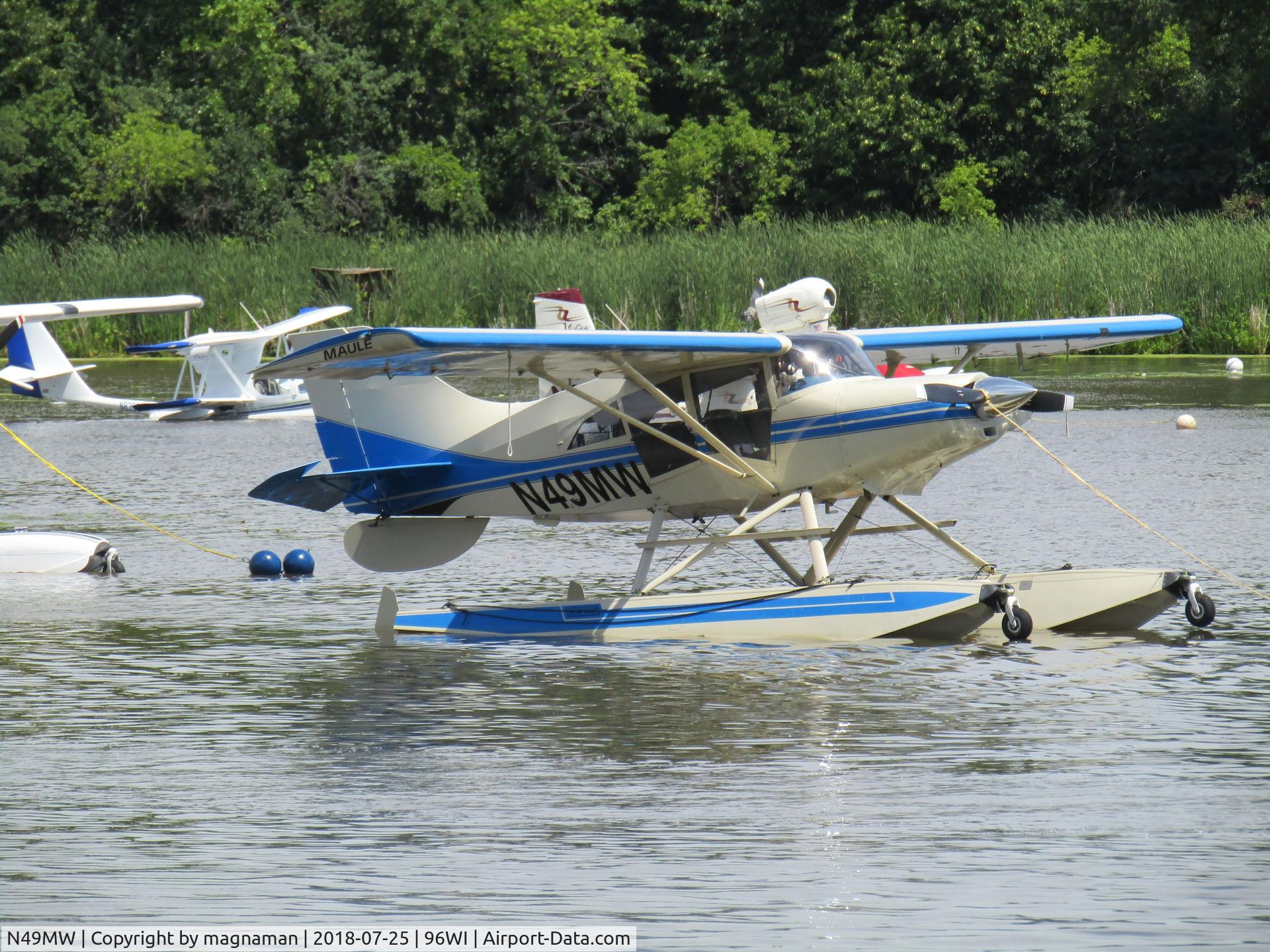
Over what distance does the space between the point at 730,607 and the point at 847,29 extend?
39413 millimetres

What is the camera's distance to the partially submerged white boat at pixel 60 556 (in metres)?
12.8

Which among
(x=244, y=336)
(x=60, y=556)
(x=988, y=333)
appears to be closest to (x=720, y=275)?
(x=244, y=336)

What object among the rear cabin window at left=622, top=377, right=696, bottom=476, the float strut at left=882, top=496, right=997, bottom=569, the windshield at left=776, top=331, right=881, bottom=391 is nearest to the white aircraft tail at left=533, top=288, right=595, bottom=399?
the rear cabin window at left=622, top=377, right=696, bottom=476

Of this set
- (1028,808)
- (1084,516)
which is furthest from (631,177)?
(1028,808)

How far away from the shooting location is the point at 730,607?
33.2 ft

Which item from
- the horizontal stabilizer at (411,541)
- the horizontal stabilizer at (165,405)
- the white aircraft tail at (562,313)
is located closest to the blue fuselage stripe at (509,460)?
the horizontal stabilizer at (411,541)

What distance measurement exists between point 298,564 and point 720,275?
20833 mm

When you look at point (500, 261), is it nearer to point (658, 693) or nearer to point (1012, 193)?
point (1012, 193)

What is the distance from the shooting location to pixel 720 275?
33062mm

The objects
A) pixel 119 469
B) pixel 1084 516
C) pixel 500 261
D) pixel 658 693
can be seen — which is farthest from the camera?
pixel 500 261

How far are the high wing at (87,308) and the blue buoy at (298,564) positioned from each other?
200 inches

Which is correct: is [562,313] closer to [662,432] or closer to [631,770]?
[662,432]

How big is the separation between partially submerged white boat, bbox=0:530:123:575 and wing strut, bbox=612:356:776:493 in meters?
4.85

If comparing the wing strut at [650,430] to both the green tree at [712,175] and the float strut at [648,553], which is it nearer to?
the float strut at [648,553]
